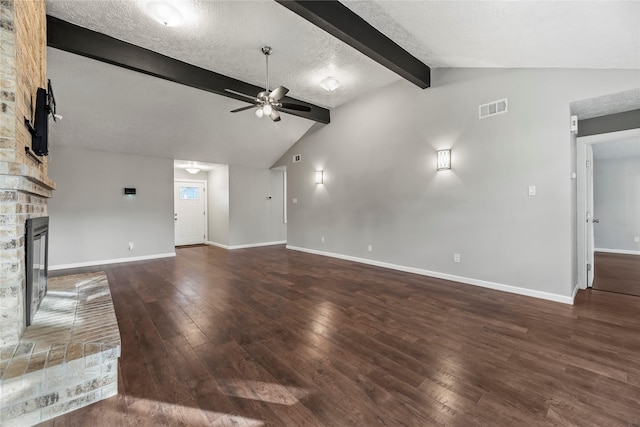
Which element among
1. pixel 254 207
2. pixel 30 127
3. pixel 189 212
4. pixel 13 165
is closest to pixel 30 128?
pixel 30 127

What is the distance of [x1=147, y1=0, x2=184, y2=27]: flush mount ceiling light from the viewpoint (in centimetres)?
273

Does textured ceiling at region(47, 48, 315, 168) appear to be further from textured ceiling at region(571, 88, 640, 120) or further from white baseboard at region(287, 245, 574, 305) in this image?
textured ceiling at region(571, 88, 640, 120)

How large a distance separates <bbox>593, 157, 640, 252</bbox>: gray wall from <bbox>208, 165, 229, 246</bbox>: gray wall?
9.56m

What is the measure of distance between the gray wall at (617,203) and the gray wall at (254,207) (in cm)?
839

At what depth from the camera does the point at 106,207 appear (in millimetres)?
5883

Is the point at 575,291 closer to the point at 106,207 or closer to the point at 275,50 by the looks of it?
the point at 275,50

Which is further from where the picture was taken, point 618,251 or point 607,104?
point 618,251

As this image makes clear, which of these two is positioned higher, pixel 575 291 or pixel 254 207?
pixel 254 207

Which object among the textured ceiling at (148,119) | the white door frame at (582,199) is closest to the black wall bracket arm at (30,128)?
the textured ceiling at (148,119)

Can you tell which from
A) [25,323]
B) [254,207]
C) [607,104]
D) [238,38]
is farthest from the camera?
[254,207]

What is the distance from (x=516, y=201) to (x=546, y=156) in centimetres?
64

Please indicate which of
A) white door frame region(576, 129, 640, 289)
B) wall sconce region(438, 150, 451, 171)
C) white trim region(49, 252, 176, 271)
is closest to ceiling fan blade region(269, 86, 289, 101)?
wall sconce region(438, 150, 451, 171)

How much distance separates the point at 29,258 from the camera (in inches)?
77.2

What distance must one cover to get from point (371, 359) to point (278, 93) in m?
3.23
